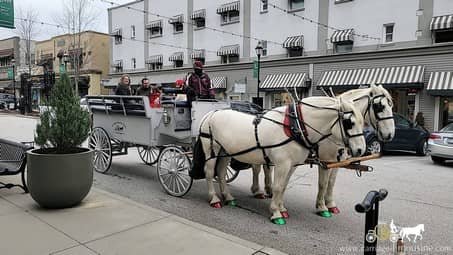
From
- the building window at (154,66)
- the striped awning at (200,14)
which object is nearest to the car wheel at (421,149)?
the striped awning at (200,14)

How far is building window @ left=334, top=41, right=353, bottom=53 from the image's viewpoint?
2125 centimetres

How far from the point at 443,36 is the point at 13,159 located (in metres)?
19.4

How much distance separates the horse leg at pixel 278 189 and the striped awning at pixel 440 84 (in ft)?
49.4

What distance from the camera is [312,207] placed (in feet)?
19.8

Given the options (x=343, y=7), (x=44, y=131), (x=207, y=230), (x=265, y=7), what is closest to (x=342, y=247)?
(x=207, y=230)

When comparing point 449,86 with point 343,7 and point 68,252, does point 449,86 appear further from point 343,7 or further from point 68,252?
point 68,252

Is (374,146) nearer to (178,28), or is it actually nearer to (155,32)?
(178,28)

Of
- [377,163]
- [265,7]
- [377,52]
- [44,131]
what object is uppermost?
[265,7]

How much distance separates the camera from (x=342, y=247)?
4.39m

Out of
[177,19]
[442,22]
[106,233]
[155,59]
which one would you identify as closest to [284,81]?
[442,22]

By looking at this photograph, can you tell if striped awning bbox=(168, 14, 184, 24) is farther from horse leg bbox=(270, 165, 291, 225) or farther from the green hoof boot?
horse leg bbox=(270, 165, 291, 225)

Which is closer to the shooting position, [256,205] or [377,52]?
[256,205]

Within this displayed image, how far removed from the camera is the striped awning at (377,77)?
58.9ft

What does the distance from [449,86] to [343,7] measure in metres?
7.77
